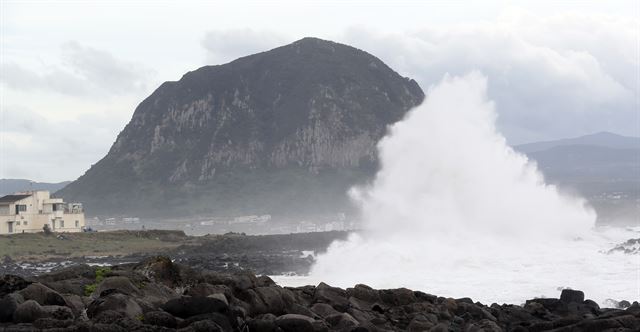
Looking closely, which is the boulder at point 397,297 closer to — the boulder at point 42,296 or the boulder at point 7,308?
the boulder at point 42,296

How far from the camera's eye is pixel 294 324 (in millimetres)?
16031

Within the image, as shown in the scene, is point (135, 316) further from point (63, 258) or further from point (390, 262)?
point (63, 258)

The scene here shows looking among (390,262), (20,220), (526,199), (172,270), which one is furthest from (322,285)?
(20,220)

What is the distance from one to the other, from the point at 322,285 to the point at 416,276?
813 inches

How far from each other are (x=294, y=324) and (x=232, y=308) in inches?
41.3

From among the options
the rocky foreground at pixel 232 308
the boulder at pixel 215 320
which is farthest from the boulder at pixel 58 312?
the boulder at pixel 215 320

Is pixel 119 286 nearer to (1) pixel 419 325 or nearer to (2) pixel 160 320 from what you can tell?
(2) pixel 160 320

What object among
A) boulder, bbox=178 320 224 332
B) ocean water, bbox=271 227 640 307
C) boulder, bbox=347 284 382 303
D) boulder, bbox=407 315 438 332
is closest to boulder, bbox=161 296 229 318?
boulder, bbox=178 320 224 332

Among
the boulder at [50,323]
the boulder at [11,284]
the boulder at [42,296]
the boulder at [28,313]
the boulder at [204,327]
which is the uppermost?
the boulder at [11,284]

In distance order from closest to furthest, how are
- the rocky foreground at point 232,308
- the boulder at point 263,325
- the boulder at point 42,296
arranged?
the rocky foreground at point 232,308 → the boulder at point 263,325 → the boulder at point 42,296

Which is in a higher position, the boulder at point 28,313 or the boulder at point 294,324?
the boulder at point 28,313

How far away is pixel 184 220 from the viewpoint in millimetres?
178000

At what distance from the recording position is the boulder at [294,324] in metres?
16.0

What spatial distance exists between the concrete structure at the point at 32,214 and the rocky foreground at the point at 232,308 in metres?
62.8
